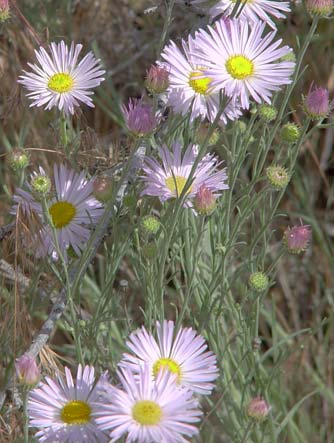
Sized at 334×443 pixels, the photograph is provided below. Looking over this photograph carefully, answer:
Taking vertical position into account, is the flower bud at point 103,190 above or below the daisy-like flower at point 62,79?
below

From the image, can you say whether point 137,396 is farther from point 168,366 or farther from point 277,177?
point 277,177

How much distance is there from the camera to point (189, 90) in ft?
4.61

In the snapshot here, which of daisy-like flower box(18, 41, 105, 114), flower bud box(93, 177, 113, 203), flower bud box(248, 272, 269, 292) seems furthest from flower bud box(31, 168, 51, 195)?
flower bud box(248, 272, 269, 292)

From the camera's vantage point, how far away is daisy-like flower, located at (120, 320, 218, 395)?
1.19 metres

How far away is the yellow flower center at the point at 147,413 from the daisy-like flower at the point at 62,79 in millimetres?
561

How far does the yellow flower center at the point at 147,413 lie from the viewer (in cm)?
107

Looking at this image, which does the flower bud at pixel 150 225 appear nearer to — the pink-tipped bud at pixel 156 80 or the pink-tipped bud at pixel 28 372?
the pink-tipped bud at pixel 156 80

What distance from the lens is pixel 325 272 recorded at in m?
2.50

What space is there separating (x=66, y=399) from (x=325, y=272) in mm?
1407

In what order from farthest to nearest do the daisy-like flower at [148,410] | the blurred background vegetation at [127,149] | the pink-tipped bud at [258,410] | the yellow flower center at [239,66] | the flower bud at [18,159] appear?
the blurred background vegetation at [127,149], the flower bud at [18,159], the yellow flower center at [239,66], the pink-tipped bud at [258,410], the daisy-like flower at [148,410]

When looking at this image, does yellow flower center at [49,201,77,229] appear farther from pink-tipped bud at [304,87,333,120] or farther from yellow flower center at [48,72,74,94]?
pink-tipped bud at [304,87,333,120]

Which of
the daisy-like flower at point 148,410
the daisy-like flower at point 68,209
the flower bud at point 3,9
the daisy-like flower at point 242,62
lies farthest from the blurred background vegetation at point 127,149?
the daisy-like flower at point 148,410

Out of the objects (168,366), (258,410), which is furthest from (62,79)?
(258,410)

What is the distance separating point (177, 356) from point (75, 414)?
0.57ft
